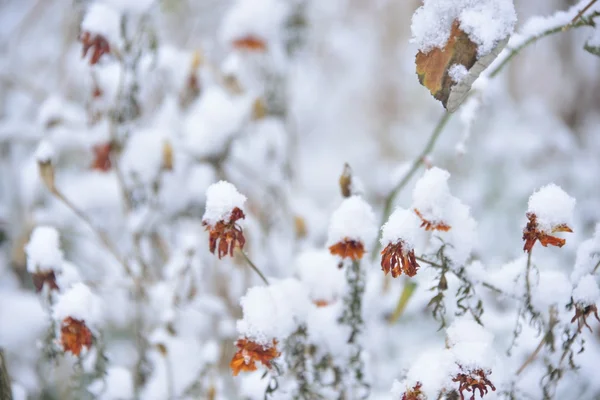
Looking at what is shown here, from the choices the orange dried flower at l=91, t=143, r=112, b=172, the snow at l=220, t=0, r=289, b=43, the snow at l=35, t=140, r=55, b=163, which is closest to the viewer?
the snow at l=35, t=140, r=55, b=163

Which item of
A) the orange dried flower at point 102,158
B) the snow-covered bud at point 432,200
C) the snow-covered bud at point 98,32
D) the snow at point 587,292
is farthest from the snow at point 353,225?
the orange dried flower at point 102,158

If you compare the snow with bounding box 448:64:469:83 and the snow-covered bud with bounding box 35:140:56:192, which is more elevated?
the snow-covered bud with bounding box 35:140:56:192

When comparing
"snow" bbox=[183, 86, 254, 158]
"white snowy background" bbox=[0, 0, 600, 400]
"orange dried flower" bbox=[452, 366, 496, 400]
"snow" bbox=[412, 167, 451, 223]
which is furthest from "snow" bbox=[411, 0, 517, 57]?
"snow" bbox=[183, 86, 254, 158]

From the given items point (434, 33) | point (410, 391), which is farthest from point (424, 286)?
point (434, 33)

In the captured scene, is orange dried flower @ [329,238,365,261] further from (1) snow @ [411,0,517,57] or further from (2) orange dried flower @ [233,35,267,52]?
(2) orange dried flower @ [233,35,267,52]

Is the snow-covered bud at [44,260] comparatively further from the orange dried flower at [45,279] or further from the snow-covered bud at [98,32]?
the snow-covered bud at [98,32]

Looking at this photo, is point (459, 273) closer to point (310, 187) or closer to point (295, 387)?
point (295, 387)
